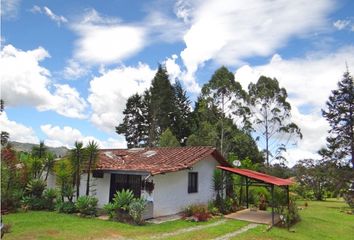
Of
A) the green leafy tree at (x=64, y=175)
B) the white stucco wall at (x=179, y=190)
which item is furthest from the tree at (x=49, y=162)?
the white stucco wall at (x=179, y=190)

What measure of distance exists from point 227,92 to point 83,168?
2144 centimetres

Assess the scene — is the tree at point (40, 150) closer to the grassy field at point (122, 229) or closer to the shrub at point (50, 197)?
the shrub at point (50, 197)

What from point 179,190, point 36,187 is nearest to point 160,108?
point 179,190

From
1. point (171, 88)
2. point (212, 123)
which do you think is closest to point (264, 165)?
point (212, 123)

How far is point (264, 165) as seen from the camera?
129 feet

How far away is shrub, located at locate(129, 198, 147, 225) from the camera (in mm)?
15562

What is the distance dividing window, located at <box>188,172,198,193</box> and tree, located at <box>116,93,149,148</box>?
29872mm

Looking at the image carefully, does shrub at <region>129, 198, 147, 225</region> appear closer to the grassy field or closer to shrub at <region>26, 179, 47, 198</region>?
the grassy field

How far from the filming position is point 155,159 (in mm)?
21391

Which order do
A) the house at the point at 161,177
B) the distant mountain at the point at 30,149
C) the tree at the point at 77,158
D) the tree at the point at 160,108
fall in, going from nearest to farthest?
the house at the point at 161,177 < the tree at the point at 77,158 < the distant mountain at the point at 30,149 < the tree at the point at 160,108

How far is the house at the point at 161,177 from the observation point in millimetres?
18000

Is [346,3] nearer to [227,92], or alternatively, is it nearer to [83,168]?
[83,168]

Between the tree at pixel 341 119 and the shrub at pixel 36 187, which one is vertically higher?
the tree at pixel 341 119

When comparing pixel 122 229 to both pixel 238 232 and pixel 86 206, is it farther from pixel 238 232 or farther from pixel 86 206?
pixel 238 232
